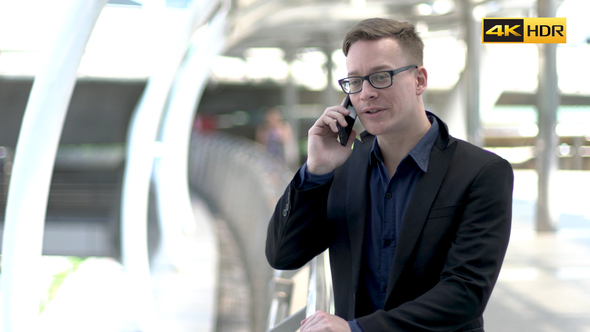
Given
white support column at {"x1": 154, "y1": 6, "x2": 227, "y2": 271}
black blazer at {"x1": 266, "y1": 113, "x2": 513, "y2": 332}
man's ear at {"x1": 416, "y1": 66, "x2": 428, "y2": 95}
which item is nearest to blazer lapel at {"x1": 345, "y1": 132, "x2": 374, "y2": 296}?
black blazer at {"x1": 266, "y1": 113, "x2": 513, "y2": 332}

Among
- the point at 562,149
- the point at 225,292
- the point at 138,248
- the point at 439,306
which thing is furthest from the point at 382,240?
the point at 562,149

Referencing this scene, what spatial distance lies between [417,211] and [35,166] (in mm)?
2140

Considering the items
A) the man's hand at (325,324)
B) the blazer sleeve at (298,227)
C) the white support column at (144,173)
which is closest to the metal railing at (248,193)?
the white support column at (144,173)

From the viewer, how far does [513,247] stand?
7.94 meters

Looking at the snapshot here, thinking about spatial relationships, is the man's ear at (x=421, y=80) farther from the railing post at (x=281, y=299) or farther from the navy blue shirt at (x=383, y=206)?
the railing post at (x=281, y=299)

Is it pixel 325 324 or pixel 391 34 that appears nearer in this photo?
pixel 325 324

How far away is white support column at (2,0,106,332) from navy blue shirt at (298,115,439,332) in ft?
5.73

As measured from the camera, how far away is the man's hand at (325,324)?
1489 mm

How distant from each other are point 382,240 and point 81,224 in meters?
32.1

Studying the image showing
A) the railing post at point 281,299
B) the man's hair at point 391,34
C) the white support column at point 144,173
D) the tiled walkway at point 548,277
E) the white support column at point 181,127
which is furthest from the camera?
the white support column at point 181,127

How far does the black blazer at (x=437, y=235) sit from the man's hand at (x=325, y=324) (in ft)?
0.18

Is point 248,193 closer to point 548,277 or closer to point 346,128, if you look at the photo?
point 548,277

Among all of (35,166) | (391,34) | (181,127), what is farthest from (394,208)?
(181,127)

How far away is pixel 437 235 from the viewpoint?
1578mm
